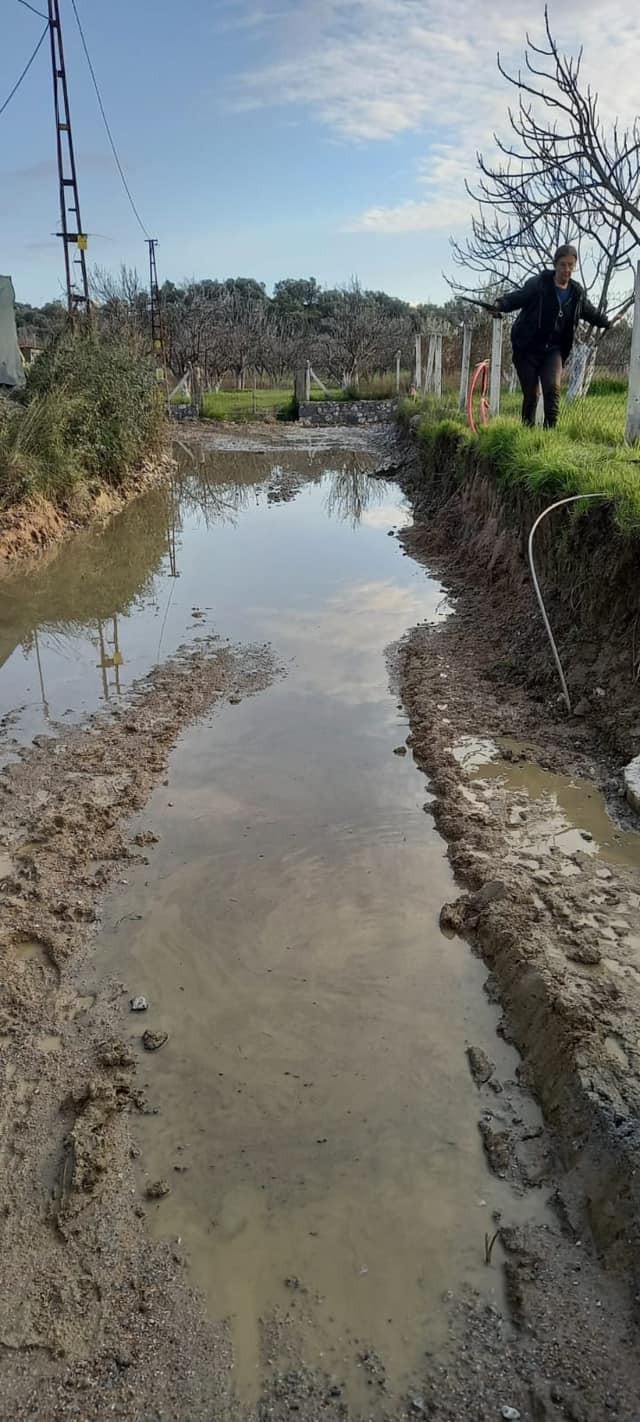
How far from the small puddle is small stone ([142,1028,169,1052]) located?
5.50ft

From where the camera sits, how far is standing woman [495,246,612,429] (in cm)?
736

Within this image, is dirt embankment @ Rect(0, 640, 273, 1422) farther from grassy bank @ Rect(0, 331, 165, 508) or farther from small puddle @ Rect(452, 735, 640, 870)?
grassy bank @ Rect(0, 331, 165, 508)

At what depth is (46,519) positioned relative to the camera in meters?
9.39

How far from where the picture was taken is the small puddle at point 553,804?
3.63 m

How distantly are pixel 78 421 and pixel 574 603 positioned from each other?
7707 mm

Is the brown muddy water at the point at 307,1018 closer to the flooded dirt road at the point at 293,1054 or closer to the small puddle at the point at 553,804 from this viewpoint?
the flooded dirt road at the point at 293,1054

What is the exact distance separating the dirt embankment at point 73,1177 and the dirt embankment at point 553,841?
3.15 ft

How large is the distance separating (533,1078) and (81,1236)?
4.10ft

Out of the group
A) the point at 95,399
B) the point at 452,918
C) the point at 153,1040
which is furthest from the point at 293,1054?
the point at 95,399

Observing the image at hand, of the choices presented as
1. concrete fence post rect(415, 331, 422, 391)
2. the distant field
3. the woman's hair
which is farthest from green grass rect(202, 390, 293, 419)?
the woman's hair

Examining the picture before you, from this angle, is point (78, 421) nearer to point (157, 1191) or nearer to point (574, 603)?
point (574, 603)

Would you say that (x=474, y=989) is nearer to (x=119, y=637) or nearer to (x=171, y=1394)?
(x=171, y=1394)

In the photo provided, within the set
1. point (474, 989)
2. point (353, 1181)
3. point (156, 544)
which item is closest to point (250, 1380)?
point (353, 1181)

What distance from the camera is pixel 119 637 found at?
677 centimetres
